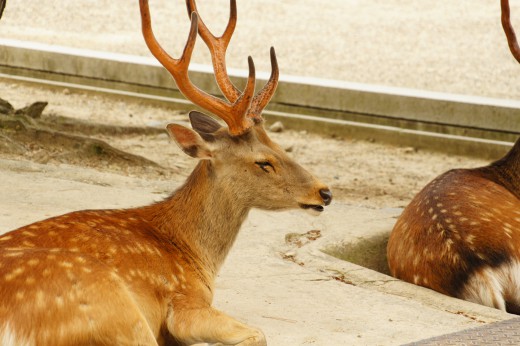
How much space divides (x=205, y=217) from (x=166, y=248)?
26cm

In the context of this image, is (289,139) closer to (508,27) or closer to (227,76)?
(508,27)

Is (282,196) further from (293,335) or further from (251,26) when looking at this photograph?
(251,26)

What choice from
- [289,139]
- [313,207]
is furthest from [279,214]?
[289,139]

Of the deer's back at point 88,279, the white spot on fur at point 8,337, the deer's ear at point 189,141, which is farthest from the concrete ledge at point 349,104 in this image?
the white spot on fur at point 8,337

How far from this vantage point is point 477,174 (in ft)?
21.6

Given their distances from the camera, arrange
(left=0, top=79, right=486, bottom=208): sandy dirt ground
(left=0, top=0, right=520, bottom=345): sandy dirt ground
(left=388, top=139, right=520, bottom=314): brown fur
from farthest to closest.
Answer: (left=0, top=79, right=486, bottom=208): sandy dirt ground → (left=388, top=139, right=520, bottom=314): brown fur → (left=0, top=0, right=520, bottom=345): sandy dirt ground

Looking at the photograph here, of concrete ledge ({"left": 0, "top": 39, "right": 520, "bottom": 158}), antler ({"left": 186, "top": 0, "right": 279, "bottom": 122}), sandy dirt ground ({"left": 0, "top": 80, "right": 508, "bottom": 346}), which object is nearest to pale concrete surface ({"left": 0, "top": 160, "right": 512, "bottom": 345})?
sandy dirt ground ({"left": 0, "top": 80, "right": 508, "bottom": 346})

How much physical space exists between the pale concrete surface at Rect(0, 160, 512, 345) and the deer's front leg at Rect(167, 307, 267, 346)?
1.05ft

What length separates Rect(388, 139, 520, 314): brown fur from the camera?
18.0ft

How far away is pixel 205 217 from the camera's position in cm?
466

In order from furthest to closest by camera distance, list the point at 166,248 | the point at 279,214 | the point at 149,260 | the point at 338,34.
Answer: the point at 338,34 < the point at 279,214 < the point at 166,248 < the point at 149,260

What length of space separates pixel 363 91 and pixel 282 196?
596 centimetres

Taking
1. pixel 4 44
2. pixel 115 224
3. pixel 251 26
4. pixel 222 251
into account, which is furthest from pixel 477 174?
pixel 251 26

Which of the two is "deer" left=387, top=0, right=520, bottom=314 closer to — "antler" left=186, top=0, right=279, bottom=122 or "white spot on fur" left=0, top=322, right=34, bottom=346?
"antler" left=186, top=0, right=279, bottom=122
